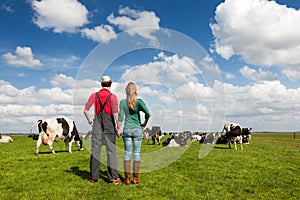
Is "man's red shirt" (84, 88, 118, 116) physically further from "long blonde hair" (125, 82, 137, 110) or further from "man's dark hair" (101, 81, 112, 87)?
"long blonde hair" (125, 82, 137, 110)

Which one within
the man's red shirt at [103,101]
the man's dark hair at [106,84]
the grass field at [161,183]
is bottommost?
the grass field at [161,183]

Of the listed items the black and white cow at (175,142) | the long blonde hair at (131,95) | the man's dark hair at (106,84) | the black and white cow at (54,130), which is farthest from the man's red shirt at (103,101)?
the black and white cow at (175,142)

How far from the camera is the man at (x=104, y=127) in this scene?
324 inches

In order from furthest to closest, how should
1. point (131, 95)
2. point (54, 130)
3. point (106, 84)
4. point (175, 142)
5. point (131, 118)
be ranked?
1. point (175, 142)
2. point (54, 130)
3. point (106, 84)
4. point (131, 118)
5. point (131, 95)

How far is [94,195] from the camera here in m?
6.98

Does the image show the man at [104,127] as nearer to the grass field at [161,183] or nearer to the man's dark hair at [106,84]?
the man's dark hair at [106,84]

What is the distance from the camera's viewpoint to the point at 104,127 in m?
8.25

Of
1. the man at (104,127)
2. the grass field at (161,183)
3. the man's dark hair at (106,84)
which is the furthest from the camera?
the man's dark hair at (106,84)

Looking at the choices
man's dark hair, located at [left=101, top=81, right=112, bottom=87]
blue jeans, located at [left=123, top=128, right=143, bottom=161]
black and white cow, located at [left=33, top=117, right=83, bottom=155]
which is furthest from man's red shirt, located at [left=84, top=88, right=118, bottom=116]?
black and white cow, located at [left=33, top=117, right=83, bottom=155]

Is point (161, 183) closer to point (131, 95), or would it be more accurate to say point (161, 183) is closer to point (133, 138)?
point (133, 138)

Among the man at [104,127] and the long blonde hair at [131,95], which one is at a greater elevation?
the long blonde hair at [131,95]

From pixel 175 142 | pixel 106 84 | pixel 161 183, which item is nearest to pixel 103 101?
pixel 106 84

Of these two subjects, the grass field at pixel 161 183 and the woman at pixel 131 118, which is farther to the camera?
the woman at pixel 131 118

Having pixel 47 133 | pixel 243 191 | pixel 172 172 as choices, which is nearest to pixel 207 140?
pixel 47 133
